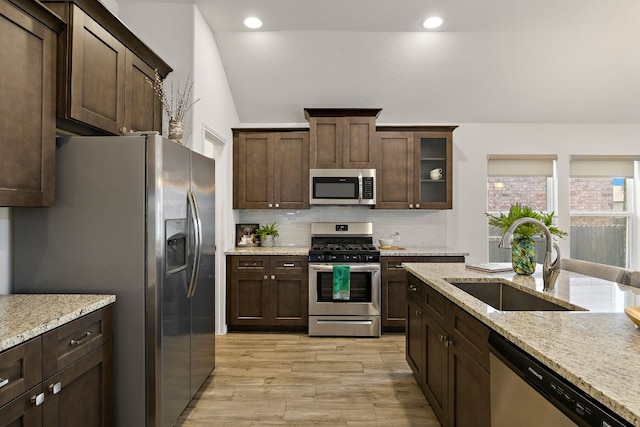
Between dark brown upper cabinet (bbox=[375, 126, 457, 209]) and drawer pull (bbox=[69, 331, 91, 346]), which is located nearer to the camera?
drawer pull (bbox=[69, 331, 91, 346])

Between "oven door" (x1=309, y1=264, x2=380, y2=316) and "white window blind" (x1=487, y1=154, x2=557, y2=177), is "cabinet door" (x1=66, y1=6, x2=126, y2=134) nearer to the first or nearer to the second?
"oven door" (x1=309, y1=264, x2=380, y2=316)

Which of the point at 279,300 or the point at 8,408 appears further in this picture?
the point at 279,300

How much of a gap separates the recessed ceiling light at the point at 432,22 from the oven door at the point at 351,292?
2.42 metres

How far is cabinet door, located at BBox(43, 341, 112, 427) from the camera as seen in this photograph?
155 cm

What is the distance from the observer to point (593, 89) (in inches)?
170

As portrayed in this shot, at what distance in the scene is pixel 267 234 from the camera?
4656 millimetres

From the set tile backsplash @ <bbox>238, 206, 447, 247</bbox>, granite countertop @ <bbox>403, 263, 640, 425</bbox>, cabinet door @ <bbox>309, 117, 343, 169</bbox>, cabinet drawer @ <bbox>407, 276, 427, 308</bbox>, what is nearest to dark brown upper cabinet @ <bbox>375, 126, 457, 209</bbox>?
tile backsplash @ <bbox>238, 206, 447, 247</bbox>

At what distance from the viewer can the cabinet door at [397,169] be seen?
450 cm

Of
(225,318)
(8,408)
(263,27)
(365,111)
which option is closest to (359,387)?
(225,318)

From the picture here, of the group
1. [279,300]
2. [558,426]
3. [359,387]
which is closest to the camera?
[558,426]

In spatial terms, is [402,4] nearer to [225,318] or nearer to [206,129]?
[206,129]

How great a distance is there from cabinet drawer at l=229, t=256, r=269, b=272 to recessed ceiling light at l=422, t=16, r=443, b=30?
283cm

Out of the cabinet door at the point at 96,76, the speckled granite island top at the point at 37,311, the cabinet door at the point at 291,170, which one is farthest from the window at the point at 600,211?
the speckled granite island top at the point at 37,311

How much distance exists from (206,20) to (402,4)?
1.75 m
